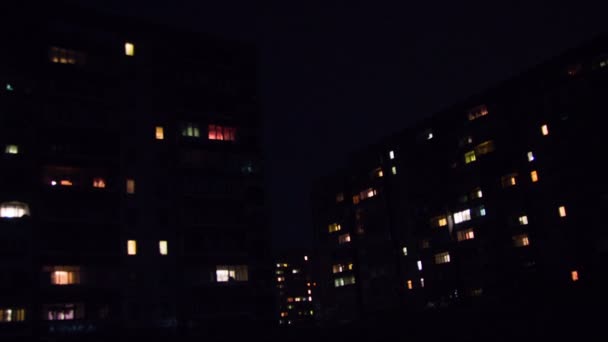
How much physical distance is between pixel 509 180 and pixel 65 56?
57143mm

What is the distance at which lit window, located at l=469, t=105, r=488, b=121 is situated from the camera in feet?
278

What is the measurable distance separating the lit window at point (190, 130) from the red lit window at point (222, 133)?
1429 millimetres

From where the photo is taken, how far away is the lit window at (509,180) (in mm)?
79375

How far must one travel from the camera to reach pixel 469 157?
86.9m

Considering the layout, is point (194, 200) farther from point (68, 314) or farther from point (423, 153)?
point (423, 153)

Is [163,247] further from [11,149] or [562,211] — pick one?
[562,211]

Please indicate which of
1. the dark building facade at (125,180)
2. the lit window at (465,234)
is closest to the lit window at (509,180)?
the lit window at (465,234)

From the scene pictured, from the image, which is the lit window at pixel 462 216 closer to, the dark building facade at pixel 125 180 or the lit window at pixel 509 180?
the lit window at pixel 509 180

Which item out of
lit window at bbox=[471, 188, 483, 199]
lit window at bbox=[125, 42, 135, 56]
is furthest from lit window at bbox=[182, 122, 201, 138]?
lit window at bbox=[471, 188, 483, 199]

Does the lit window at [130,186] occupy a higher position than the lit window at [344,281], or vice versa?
the lit window at [130,186]

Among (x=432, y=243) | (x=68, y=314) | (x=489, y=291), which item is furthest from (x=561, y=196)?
(x=68, y=314)

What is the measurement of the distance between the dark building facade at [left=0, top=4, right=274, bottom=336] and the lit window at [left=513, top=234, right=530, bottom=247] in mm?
37599

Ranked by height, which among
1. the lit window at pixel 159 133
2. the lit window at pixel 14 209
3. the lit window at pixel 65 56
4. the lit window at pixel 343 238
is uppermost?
the lit window at pixel 65 56

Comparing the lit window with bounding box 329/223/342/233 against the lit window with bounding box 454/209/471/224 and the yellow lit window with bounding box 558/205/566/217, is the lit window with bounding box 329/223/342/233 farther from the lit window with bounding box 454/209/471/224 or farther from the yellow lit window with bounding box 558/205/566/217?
the yellow lit window with bounding box 558/205/566/217
